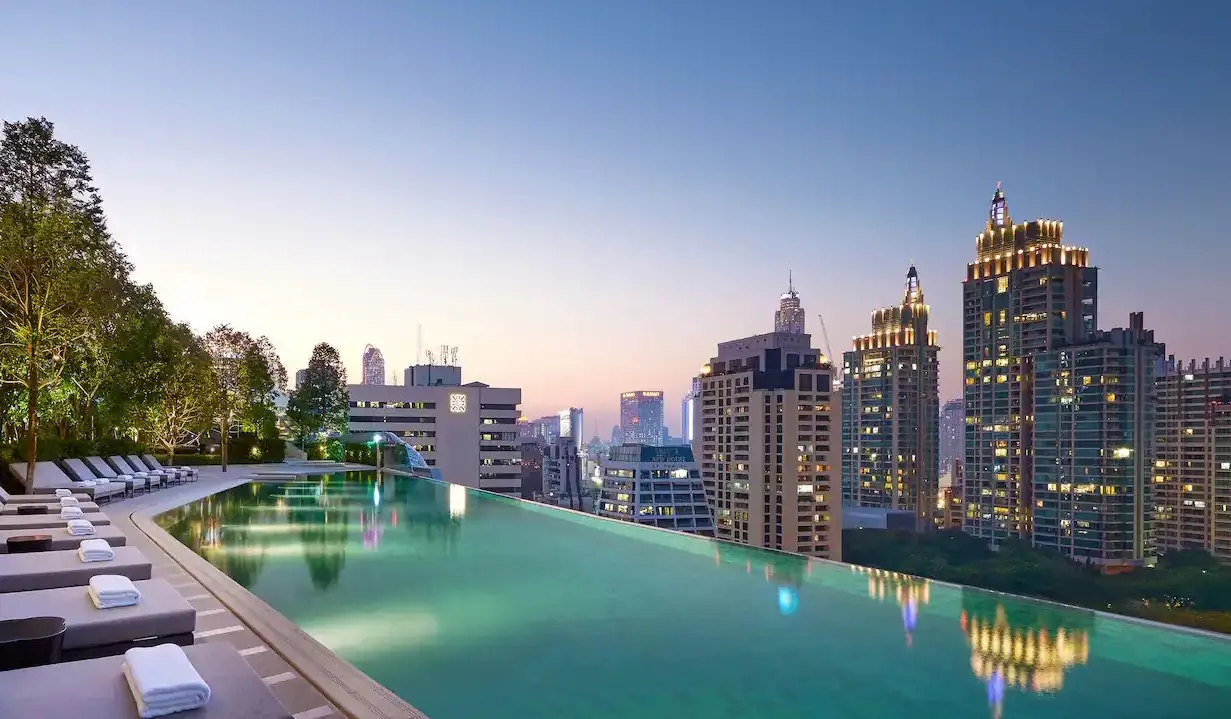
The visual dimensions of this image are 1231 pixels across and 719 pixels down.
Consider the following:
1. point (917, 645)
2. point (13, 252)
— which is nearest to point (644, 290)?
point (13, 252)

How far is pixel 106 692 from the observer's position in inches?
104

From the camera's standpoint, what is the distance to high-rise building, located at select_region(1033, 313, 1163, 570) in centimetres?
8094

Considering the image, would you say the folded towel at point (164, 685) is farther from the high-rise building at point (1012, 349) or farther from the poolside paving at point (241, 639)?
the high-rise building at point (1012, 349)

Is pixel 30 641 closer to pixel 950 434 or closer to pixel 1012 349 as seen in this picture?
pixel 1012 349

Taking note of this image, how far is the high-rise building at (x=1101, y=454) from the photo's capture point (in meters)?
80.9

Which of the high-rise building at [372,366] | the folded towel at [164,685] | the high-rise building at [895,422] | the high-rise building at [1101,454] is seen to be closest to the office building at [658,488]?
the high-rise building at [1101,454]

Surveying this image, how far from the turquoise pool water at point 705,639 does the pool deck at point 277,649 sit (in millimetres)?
195

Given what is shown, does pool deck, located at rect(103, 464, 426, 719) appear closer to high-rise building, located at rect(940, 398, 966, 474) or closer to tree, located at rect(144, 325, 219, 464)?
tree, located at rect(144, 325, 219, 464)

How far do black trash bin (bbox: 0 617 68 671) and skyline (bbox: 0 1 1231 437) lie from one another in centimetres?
1532

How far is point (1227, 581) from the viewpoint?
2251 inches

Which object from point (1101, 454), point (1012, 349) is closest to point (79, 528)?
point (1101, 454)

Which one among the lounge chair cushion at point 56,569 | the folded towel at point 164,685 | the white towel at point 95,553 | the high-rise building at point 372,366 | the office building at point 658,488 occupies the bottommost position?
the office building at point 658,488

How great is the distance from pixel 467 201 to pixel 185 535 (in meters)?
22.8

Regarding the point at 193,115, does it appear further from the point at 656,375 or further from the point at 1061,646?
the point at 656,375
